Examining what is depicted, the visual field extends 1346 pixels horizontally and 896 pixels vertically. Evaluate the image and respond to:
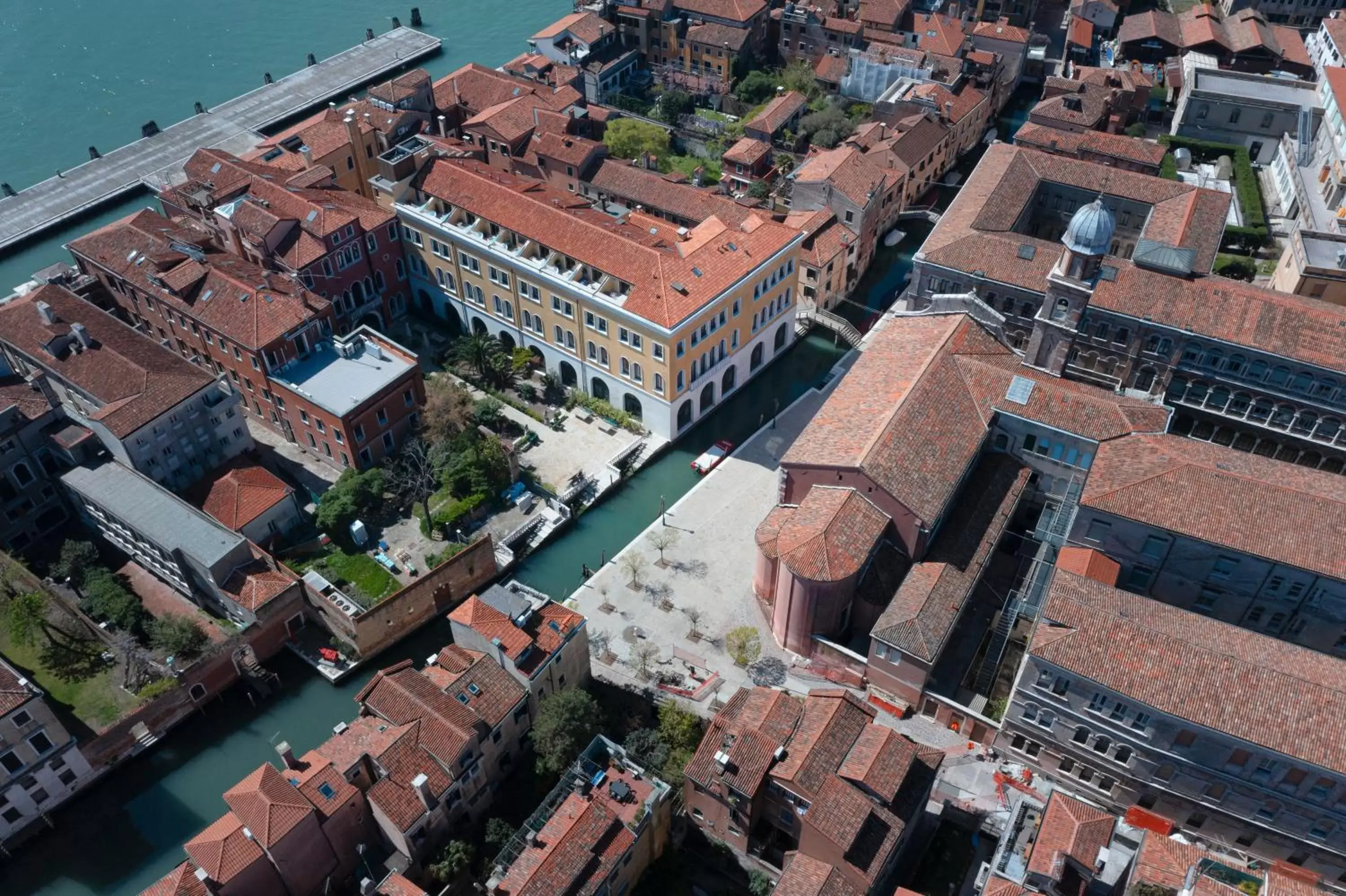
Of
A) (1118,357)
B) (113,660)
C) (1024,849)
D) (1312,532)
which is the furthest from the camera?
(1118,357)

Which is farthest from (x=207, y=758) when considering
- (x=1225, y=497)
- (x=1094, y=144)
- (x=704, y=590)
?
(x=1094, y=144)

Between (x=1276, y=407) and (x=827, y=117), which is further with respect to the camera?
(x=827, y=117)

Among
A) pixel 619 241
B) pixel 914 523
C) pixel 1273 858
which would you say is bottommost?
pixel 1273 858

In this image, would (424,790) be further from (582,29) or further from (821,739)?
(582,29)

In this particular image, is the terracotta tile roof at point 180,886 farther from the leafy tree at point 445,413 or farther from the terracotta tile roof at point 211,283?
the terracotta tile roof at point 211,283

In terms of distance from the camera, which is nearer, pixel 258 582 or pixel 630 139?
pixel 258 582

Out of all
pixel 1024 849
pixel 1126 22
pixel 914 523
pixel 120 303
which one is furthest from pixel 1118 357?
pixel 120 303

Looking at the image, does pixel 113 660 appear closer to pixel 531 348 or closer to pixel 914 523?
pixel 531 348
